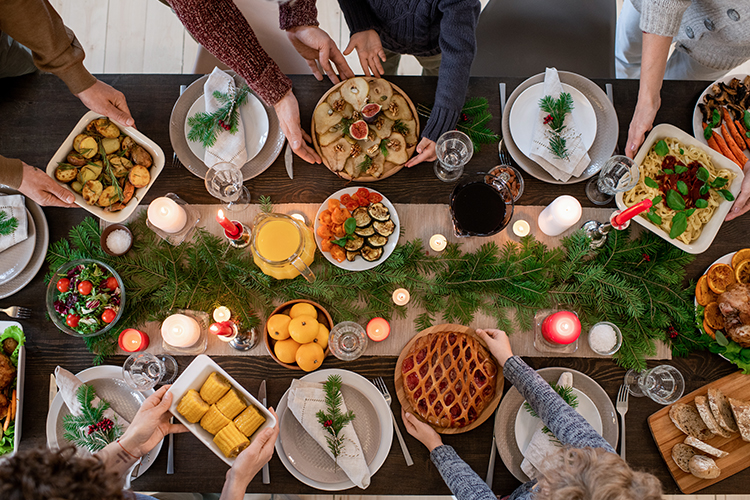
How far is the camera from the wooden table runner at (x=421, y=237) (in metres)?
1.49

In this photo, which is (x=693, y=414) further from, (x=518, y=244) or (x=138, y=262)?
(x=138, y=262)

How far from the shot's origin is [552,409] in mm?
1312

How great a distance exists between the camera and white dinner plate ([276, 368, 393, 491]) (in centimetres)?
138

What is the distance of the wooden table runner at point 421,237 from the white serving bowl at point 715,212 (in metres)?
0.16

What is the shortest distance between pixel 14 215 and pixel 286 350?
1.09m

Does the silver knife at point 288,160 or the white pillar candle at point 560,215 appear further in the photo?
the silver knife at point 288,160

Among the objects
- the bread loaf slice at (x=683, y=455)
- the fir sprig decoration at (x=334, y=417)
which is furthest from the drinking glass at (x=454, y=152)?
the bread loaf slice at (x=683, y=455)

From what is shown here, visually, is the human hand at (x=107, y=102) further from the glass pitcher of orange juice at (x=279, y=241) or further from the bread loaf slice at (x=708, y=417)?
the bread loaf slice at (x=708, y=417)

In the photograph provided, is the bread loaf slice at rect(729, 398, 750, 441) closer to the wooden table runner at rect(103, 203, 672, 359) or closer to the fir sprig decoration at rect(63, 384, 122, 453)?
the wooden table runner at rect(103, 203, 672, 359)

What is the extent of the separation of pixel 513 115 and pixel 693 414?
1.26 meters

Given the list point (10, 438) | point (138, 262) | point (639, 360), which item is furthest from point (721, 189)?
point (10, 438)

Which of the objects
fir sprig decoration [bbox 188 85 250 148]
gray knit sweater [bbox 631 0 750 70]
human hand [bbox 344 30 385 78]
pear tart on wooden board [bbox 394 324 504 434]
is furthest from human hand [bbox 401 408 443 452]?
gray knit sweater [bbox 631 0 750 70]

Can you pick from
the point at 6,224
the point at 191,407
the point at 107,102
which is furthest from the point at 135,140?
the point at 191,407

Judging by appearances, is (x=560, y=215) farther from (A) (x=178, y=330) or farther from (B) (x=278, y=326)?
(A) (x=178, y=330)
